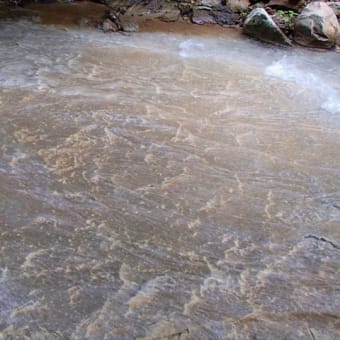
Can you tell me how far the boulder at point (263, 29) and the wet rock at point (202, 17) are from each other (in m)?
0.59

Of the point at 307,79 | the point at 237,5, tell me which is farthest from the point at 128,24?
the point at 307,79

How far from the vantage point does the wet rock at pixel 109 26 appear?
260 inches

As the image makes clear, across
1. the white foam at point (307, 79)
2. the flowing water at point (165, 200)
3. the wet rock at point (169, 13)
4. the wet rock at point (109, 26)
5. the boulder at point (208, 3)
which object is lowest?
the flowing water at point (165, 200)

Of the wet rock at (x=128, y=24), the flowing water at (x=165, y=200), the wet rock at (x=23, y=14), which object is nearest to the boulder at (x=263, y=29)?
the flowing water at (x=165, y=200)

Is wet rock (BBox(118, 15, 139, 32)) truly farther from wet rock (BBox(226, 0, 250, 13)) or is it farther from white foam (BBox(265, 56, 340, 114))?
white foam (BBox(265, 56, 340, 114))

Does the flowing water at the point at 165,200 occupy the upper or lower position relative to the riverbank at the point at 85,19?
lower

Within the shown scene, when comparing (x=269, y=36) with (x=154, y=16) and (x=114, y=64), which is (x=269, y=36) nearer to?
(x=154, y=16)

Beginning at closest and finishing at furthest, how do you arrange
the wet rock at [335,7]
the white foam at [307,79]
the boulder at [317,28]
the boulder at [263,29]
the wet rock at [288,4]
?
the white foam at [307,79], the boulder at [317,28], the boulder at [263,29], the wet rock at [335,7], the wet rock at [288,4]

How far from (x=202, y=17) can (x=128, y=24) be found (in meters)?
1.21

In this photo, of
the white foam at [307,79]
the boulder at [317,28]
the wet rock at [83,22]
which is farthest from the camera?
the wet rock at [83,22]

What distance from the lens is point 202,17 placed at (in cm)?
724

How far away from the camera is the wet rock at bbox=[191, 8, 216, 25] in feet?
23.5

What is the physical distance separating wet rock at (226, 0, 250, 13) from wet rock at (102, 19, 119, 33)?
6.36 feet

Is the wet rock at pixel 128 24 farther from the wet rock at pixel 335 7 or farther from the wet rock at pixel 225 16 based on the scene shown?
the wet rock at pixel 335 7
